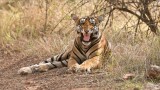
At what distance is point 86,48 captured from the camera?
24.9 ft

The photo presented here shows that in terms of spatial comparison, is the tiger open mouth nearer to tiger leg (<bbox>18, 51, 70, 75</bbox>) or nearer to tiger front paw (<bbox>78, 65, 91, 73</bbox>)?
tiger front paw (<bbox>78, 65, 91, 73</bbox>)

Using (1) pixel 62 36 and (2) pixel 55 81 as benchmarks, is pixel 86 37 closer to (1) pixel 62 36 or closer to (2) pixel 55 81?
(2) pixel 55 81

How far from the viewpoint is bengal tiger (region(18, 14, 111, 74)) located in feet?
23.7

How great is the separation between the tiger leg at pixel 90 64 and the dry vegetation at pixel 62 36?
0.53 ft

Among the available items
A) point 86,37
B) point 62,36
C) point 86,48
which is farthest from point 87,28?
point 62,36

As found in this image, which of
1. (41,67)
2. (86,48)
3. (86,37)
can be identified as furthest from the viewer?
(41,67)

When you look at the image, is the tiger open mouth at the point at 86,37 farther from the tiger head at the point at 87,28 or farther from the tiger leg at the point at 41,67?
the tiger leg at the point at 41,67

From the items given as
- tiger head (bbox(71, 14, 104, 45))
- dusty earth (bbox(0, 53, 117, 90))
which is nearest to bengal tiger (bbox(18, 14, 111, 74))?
tiger head (bbox(71, 14, 104, 45))

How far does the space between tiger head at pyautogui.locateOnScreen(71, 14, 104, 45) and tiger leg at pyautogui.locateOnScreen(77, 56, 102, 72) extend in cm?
33

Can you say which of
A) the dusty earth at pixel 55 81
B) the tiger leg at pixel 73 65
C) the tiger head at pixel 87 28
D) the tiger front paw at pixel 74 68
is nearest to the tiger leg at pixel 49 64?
the dusty earth at pixel 55 81

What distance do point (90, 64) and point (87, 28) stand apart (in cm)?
54

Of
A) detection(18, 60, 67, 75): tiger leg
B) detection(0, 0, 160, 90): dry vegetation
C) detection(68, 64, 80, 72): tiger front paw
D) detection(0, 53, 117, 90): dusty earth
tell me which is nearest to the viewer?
detection(0, 53, 117, 90): dusty earth

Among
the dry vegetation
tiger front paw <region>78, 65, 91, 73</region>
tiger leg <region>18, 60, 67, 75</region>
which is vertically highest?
the dry vegetation

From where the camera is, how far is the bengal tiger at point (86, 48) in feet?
23.7
